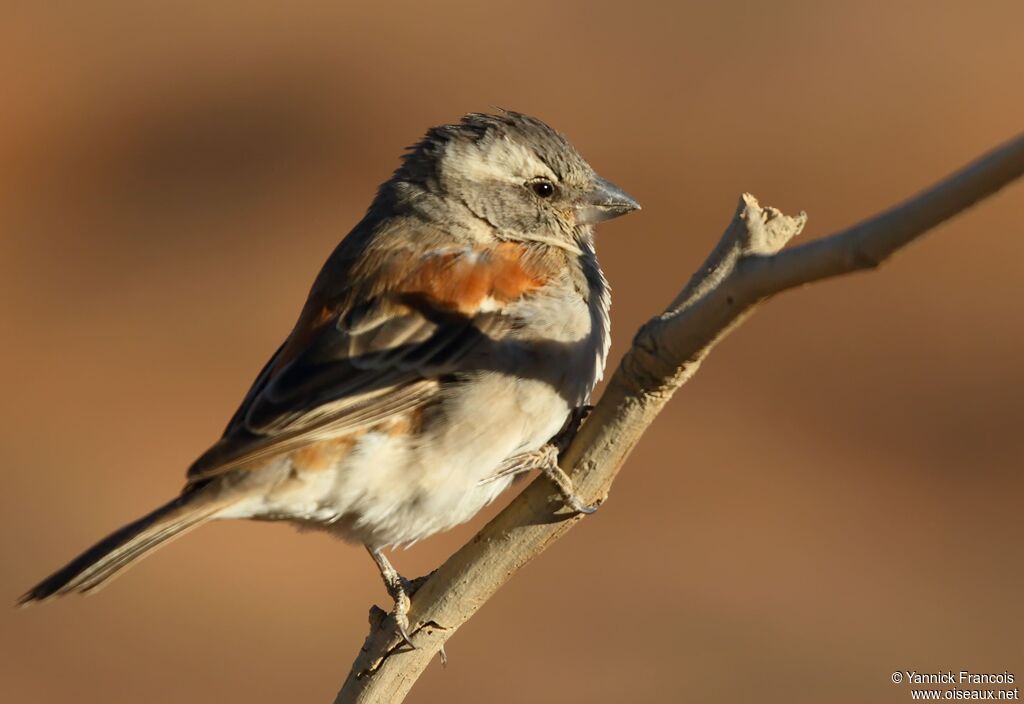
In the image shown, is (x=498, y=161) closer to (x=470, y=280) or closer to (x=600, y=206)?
(x=600, y=206)

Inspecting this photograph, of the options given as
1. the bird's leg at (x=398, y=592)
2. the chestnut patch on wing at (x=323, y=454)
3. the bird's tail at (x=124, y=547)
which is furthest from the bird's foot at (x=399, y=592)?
the bird's tail at (x=124, y=547)

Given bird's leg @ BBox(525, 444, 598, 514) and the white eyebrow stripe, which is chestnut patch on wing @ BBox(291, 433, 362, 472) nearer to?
bird's leg @ BBox(525, 444, 598, 514)

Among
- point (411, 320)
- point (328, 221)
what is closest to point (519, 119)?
point (411, 320)

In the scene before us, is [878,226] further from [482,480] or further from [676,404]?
[676,404]

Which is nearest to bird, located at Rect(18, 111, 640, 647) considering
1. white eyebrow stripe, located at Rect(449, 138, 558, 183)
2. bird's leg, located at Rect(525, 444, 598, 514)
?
bird's leg, located at Rect(525, 444, 598, 514)

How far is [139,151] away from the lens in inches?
690

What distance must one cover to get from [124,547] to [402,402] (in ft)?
3.44

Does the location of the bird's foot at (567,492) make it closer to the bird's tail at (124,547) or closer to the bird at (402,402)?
the bird at (402,402)

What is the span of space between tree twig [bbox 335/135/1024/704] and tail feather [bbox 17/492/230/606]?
0.75 metres

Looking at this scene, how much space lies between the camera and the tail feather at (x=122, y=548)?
410 cm

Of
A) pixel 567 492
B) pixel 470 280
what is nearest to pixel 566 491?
pixel 567 492

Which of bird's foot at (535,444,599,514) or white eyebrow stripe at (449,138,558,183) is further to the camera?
white eyebrow stripe at (449,138,558,183)

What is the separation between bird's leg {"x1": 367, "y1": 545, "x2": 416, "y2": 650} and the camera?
14.5ft

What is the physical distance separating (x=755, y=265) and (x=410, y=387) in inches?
67.7
